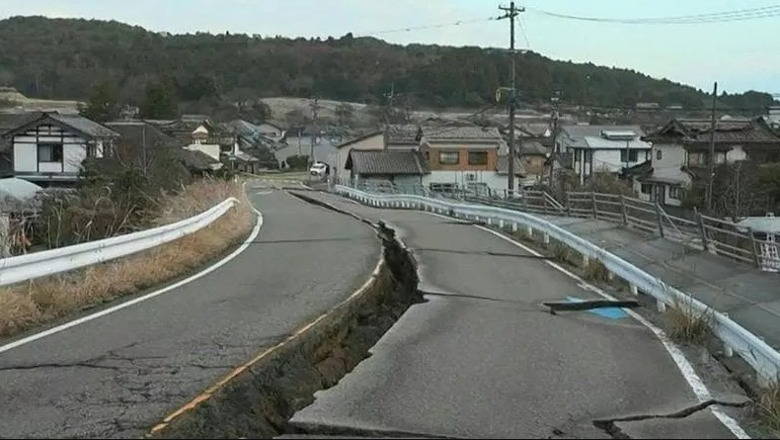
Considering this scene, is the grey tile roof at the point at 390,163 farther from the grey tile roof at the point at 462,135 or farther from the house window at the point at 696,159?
the house window at the point at 696,159

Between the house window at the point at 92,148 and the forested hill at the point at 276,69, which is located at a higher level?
the forested hill at the point at 276,69

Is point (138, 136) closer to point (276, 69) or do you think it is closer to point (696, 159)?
point (696, 159)

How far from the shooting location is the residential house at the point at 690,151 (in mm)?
53094

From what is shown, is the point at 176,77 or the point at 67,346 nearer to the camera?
Result: the point at 67,346

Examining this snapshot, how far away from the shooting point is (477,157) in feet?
252

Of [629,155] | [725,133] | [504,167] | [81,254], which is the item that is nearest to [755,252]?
[81,254]

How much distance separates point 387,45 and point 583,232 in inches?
4001

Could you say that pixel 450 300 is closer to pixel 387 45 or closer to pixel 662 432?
pixel 662 432

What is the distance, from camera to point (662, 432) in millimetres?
6184

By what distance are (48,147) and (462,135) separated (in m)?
33.6

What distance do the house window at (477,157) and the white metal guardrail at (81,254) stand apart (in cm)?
5966

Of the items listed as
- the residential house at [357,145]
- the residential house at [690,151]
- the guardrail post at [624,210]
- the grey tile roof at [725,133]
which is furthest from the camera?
the residential house at [357,145]

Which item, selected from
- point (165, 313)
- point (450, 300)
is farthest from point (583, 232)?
point (165, 313)

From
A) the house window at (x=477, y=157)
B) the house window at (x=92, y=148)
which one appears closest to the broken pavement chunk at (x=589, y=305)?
the house window at (x=92, y=148)
